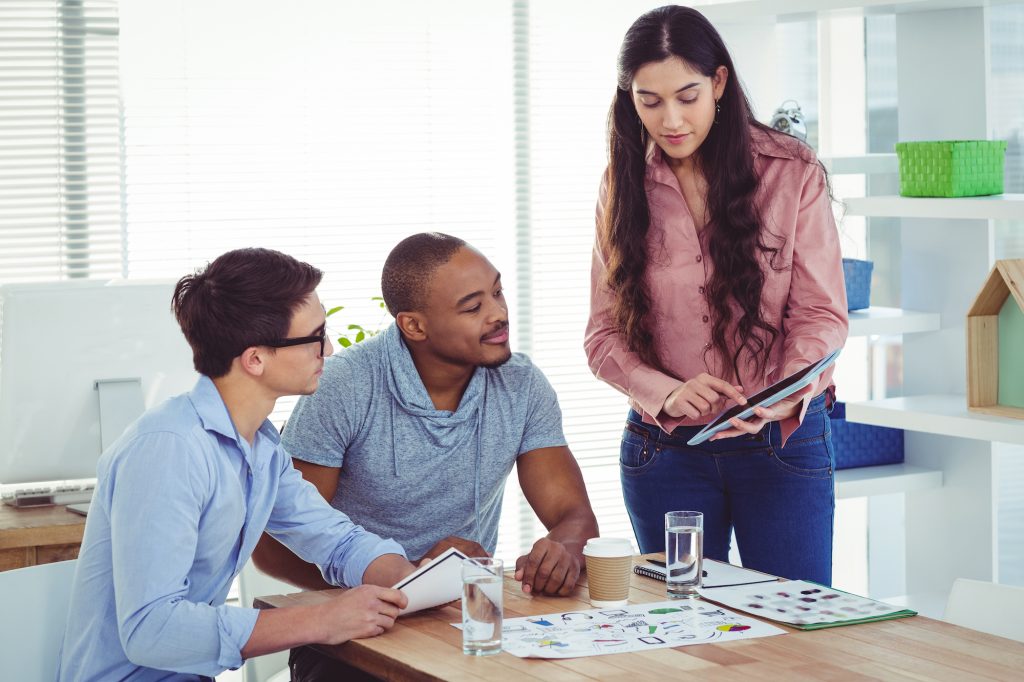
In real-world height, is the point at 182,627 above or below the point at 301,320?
below

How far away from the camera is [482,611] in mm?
1595

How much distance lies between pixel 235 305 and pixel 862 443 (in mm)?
1989

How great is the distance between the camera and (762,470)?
2.20m

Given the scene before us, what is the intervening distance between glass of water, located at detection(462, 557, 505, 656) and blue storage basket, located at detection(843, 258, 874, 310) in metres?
1.88

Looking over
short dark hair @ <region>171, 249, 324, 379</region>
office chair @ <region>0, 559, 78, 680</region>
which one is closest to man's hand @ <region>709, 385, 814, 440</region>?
short dark hair @ <region>171, 249, 324, 379</region>

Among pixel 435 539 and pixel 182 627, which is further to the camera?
pixel 435 539

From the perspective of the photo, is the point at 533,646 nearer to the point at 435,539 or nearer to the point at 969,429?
the point at 435,539

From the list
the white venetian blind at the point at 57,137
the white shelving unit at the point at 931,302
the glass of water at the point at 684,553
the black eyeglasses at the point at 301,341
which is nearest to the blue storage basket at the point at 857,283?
the white shelving unit at the point at 931,302

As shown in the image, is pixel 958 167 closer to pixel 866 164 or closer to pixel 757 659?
pixel 866 164

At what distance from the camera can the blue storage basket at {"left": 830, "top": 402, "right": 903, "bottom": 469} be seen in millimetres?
3211

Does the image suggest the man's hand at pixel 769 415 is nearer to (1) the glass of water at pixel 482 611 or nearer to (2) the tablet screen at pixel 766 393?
(2) the tablet screen at pixel 766 393

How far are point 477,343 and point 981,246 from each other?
1487mm

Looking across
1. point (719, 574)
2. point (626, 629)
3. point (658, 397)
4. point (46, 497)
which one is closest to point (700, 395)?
point (658, 397)

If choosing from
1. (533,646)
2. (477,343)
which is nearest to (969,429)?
(477,343)
